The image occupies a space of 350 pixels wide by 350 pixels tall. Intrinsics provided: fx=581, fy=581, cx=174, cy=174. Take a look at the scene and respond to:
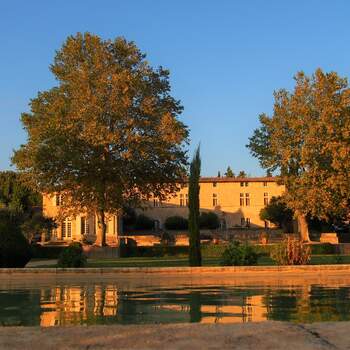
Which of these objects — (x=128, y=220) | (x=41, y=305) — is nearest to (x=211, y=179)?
(x=128, y=220)

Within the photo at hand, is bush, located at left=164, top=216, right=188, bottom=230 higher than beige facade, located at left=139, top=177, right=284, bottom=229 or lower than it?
lower

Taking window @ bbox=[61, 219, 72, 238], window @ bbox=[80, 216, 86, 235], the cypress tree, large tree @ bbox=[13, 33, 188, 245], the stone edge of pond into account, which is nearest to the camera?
the stone edge of pond

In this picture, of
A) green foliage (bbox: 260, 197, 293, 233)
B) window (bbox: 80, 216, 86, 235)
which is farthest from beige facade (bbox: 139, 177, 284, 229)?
window (bbox: 80, 216, 86, 235)

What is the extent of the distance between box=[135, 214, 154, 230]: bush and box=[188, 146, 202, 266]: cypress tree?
48.7 m

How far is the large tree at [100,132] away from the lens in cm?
4075

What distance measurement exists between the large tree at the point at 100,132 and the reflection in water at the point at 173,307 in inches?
1117

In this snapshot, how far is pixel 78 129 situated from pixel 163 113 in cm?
660

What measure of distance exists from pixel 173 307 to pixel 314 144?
37076 millimetres

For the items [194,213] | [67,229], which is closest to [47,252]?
[67,229]

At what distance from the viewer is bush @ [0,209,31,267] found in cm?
2238

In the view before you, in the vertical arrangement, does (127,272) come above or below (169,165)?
below

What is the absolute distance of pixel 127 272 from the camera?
65.8ft

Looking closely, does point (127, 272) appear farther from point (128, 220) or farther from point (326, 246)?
point (128, 220)

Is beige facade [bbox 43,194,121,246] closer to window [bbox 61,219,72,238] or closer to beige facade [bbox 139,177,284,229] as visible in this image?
window [bbox 61,219,72,238]
